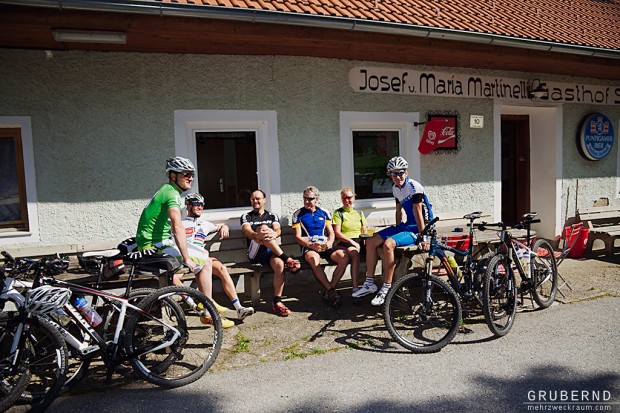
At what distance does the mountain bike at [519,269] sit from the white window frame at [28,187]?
4.61 meters

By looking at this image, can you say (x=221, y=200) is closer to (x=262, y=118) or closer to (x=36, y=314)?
(x=262, y=118)

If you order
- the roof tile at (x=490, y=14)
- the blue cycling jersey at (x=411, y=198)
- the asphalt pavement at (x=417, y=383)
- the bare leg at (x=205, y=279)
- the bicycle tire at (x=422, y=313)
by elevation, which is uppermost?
the roof tile at (x=490, y=14)

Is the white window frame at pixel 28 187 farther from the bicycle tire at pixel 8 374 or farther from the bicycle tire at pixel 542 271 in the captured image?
the bicycle tire at pixel 542 271

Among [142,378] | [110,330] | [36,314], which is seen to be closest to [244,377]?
[142,378]

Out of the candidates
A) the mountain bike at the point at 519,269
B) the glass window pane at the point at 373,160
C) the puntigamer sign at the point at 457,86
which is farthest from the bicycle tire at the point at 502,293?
the puntigamer sign at the point at 457,86

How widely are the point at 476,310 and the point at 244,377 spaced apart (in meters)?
2.69

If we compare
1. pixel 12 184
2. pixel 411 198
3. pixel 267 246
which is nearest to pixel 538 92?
pixel 411 198

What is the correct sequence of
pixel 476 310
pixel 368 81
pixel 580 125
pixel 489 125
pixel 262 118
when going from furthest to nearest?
pixel 580 125 < pixel 489 125 < pixel 368 81 < pixel 262 118 < pixel 476 310

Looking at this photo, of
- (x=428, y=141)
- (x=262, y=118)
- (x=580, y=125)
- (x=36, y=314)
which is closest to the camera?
(x=36, y=314)

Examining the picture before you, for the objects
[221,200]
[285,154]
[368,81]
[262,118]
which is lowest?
[221,200]

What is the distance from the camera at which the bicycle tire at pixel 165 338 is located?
3.46 metres

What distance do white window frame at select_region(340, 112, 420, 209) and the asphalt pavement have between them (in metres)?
2.87

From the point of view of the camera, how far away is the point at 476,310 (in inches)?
200

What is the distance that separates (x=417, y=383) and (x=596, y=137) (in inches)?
277
